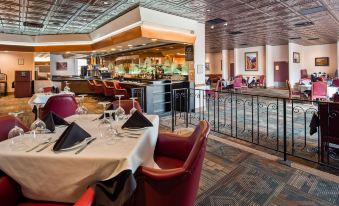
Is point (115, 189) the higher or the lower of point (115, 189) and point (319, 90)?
the lower

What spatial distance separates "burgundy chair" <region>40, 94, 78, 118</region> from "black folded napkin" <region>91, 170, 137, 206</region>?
10.2 ft

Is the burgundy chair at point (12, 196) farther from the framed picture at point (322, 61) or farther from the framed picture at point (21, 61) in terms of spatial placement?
the framed picture at point (322, 61)

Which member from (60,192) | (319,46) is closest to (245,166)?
(60,192)

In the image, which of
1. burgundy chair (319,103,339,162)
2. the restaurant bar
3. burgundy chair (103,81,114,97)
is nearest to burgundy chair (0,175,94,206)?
the restaurant bar

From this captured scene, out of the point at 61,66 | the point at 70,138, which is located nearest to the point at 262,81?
the point at 61,66

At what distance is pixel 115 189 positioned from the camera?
4.50 feet

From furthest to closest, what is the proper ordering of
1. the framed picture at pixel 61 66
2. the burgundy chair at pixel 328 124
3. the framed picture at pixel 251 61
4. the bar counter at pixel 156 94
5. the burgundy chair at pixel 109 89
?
the framed picture at pixel 251 61 < the framed picture at pixel 61 66 < the burgundy chair at pixel 109 89 < the bar counter at pixel 156 94 < the burgundy chair at pixel 328 124

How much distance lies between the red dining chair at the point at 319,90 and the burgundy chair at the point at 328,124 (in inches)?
218

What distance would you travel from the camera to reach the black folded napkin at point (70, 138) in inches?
64.9

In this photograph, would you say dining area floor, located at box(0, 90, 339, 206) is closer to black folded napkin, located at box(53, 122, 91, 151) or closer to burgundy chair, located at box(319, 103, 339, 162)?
burgundy chair, located at box(319, 103, 339, 162)

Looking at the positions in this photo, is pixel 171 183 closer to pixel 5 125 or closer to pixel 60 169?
pixel 60 169

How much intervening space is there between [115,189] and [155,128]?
45.0 inches

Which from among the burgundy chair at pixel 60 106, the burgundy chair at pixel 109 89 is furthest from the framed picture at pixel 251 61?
the burgundy chair at pixel 60 106

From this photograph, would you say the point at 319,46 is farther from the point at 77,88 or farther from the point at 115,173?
the point at 115,173
